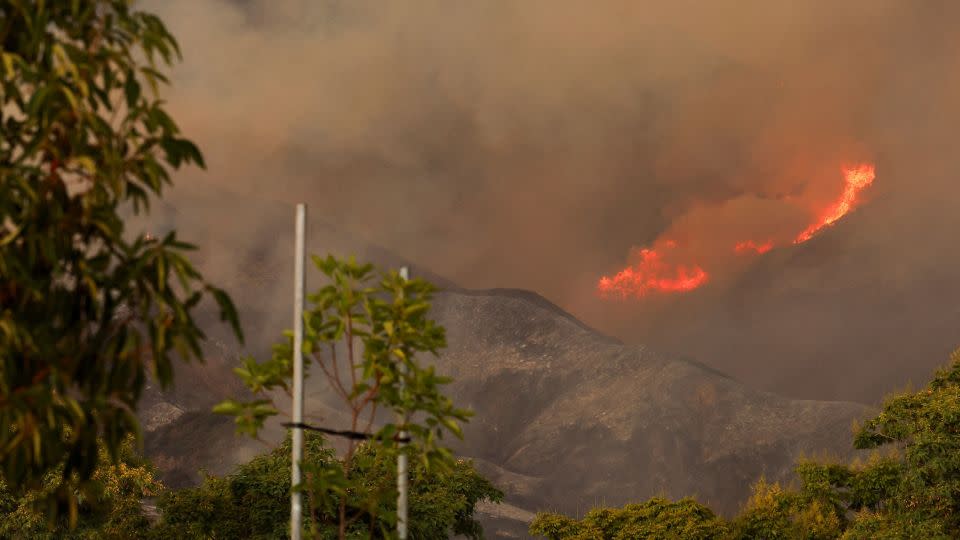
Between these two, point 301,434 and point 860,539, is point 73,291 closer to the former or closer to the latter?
point 301,434

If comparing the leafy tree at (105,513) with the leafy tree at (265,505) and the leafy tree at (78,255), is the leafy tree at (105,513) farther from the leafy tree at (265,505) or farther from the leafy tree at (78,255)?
the leafy tree at (78,255)

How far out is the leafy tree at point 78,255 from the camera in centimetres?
733

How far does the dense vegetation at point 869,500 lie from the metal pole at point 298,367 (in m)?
31.0

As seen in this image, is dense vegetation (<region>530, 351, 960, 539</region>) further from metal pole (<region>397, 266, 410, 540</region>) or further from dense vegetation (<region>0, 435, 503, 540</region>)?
metal pole (<region>397, 266, 410, 540</region>)

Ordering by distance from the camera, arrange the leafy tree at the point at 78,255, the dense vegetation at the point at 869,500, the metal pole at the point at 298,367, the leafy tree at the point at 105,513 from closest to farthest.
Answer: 1. the leafy tree at the point at 78,255
2. the metal pole at the point at 298,367
3. the dense vegetation at the point at 869,500
4. the leafy tree at the point at 105,513

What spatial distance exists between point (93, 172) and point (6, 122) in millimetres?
906

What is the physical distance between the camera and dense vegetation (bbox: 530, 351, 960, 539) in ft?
124

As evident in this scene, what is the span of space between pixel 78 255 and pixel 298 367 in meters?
3.74

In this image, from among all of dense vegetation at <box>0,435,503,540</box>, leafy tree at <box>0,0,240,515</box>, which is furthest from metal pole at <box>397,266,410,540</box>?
dense vegetation at <box>0,435,503,540</box>

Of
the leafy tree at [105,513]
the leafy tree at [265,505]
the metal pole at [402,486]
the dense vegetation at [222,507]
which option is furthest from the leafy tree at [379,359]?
the leafy tree at [105,513]

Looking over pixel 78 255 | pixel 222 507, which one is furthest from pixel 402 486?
pixel 222 507

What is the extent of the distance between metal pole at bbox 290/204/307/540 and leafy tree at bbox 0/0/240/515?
3213 mm

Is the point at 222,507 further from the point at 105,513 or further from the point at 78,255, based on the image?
the point at 78,255

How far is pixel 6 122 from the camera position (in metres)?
7.89
